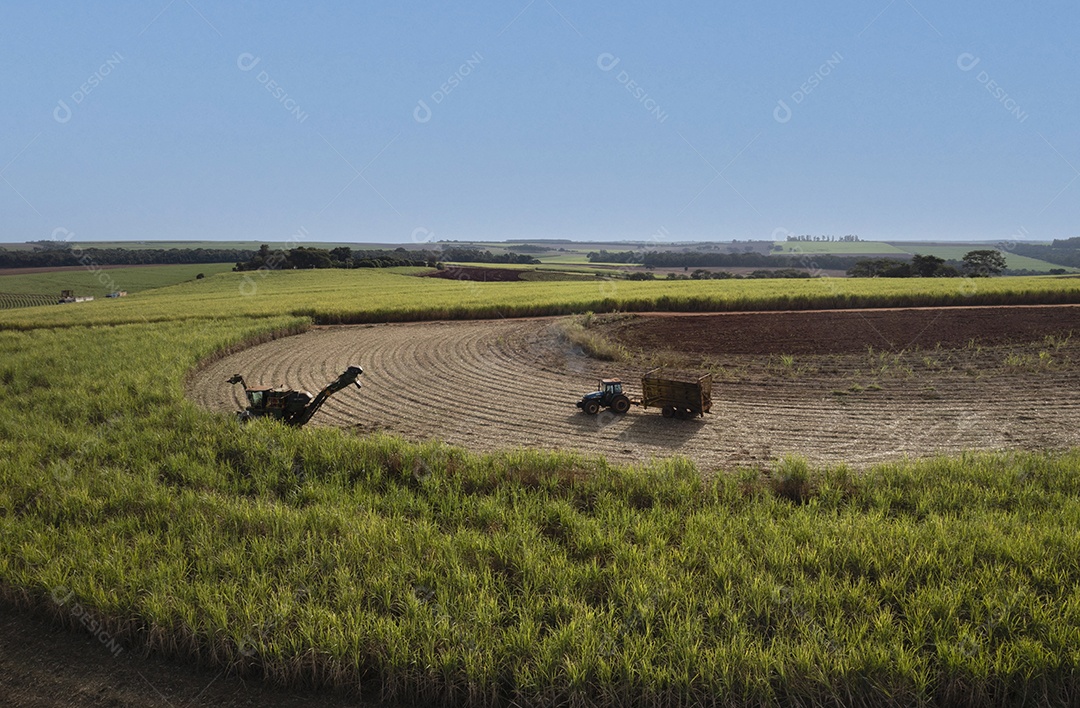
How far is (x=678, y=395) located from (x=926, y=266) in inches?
3013

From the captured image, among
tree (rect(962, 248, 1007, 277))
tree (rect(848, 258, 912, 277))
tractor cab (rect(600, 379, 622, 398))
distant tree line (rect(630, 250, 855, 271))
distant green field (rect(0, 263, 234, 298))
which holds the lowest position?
tractor cab (rect(600, 379, 622, 398))

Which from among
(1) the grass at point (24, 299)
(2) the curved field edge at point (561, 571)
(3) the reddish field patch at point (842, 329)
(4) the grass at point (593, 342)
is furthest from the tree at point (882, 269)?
(1) the grass at point (24, 299)

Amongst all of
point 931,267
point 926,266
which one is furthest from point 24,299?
point 931,267

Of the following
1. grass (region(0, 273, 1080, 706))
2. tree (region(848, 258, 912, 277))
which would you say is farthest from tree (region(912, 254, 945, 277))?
grass (region(0, 273, 1080, 706))

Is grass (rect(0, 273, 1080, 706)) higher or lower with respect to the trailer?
lower

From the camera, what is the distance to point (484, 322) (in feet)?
102

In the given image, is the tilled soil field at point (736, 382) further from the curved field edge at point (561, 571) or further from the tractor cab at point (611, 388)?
the curved field edge at point (561, 571)

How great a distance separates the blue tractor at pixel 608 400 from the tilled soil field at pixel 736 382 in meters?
0.29

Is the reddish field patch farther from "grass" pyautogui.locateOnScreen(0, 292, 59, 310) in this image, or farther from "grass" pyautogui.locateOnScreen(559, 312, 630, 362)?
"grass" pyautogui.locateOnScreen(0, 292, 59, 310)

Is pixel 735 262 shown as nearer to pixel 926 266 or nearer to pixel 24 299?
pixel 926 266

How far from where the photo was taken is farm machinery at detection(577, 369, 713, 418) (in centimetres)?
1378

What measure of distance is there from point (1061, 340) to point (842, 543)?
22.8 m

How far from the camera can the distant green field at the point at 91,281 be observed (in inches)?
2874

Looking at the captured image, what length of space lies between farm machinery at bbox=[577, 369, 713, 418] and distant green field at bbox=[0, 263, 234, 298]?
69037 millimetres
